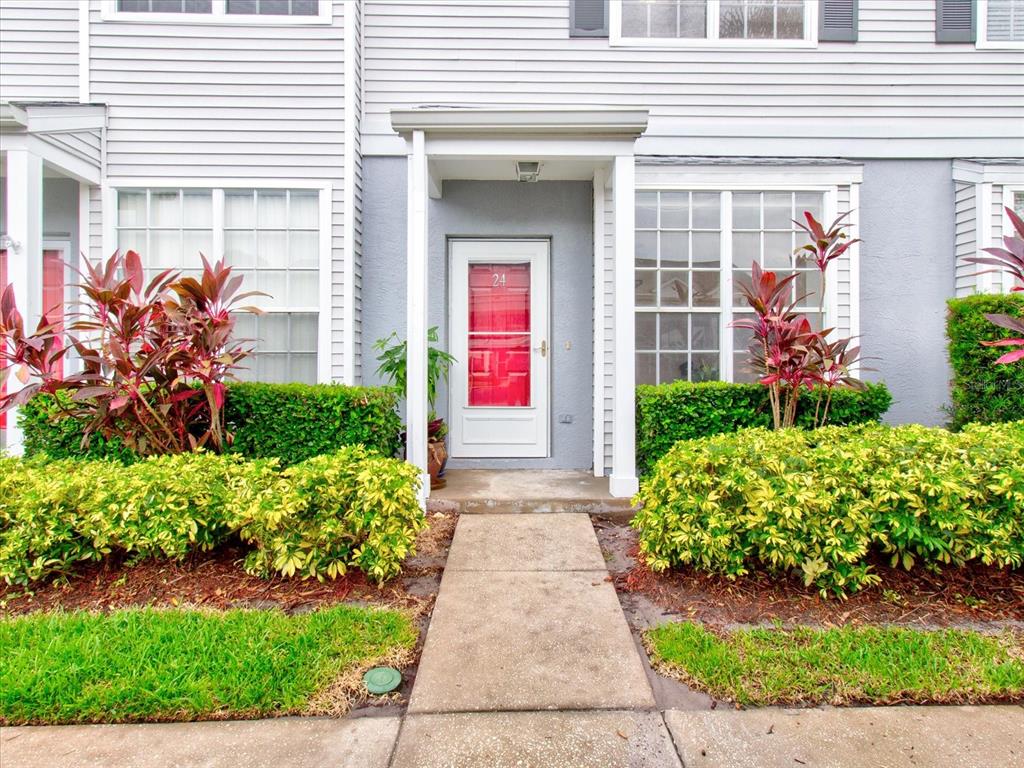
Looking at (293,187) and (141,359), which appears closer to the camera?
(141,359)

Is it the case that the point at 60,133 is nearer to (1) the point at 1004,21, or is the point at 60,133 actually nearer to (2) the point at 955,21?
(2) the point at 955,21

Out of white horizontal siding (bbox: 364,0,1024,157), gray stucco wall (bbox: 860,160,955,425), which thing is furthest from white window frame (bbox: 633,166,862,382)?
white horizontal siding (bbox: 364,0,1024,157)

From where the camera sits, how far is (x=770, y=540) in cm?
287

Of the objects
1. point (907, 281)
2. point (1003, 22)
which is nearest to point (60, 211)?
point (907, 281)

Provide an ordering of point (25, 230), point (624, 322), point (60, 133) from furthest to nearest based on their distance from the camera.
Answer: point (60, 133) → point (624, 322) → point (25, 230)

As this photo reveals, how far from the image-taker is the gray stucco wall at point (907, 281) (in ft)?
18.2

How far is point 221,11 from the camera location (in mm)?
5258

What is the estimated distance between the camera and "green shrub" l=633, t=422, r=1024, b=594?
286 cm

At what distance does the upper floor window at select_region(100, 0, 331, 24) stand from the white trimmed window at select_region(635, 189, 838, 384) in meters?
3.42

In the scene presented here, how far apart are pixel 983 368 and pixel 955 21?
136 inches

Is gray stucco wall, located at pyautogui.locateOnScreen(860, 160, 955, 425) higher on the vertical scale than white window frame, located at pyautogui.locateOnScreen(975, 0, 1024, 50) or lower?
lower

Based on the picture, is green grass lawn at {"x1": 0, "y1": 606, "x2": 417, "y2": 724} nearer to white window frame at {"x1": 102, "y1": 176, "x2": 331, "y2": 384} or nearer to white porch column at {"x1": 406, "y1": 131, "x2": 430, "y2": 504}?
white porch column at {"x1": 406, "y1": 131, "x2": 430, "y2": 504}

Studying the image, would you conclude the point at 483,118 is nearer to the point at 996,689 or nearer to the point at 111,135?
the point at 111,135

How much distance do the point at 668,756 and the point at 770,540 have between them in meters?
1.30
